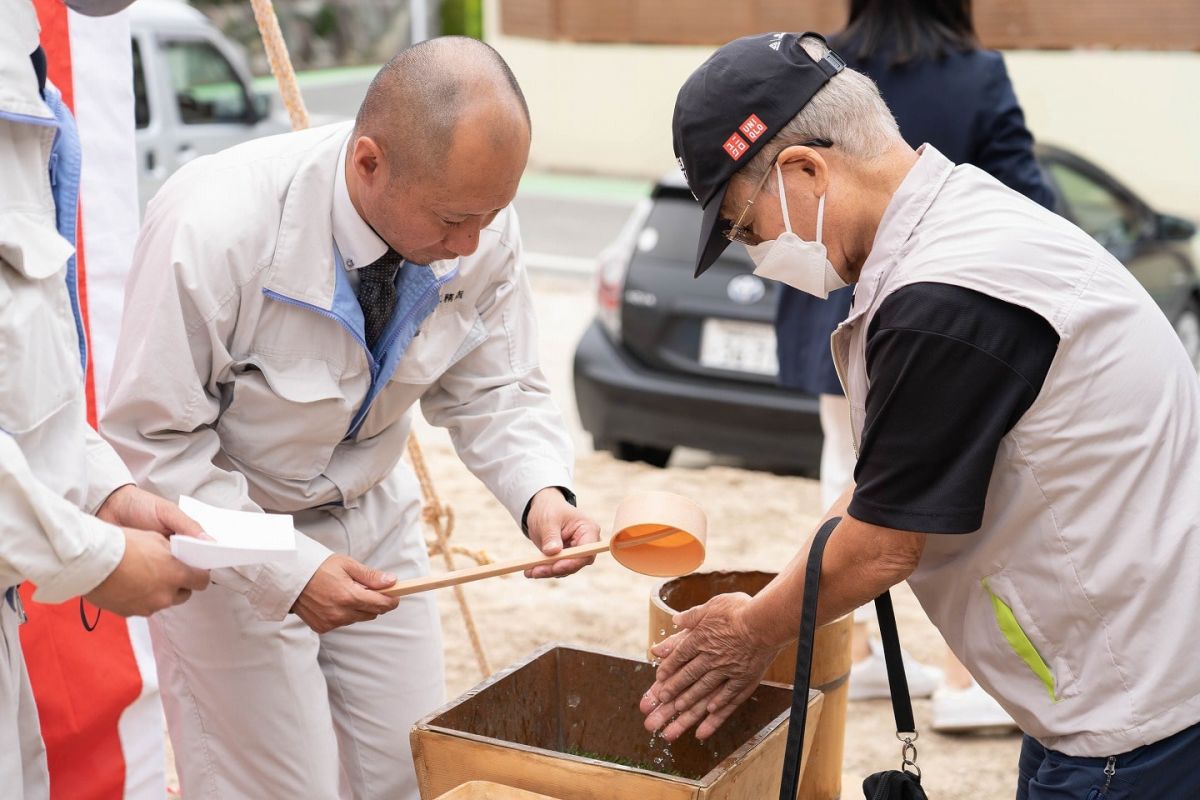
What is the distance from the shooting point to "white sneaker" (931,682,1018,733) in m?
3.81

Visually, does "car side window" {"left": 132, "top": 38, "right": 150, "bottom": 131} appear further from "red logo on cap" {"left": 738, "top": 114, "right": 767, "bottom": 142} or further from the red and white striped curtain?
"red logo on cap" {"left": 738, "top": 114, "right": 767, "bottom": 142}

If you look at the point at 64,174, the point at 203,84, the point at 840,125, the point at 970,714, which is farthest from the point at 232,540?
the point at 203,84

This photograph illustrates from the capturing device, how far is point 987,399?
1750mm

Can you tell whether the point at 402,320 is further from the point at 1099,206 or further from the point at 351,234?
the point at 1099,206

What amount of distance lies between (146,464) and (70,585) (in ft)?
1.66

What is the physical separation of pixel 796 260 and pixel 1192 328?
21.5ft

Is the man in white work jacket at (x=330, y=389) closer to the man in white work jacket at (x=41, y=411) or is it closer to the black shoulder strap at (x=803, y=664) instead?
the man in white work jacket at (x=41, y=411)

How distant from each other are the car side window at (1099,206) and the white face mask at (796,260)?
5533 millimetres

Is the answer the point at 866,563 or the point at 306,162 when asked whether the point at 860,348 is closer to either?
the point at 866,563

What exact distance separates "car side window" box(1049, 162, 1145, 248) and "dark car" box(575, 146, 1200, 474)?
1.19 metres

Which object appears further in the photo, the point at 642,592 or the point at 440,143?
the point at 642,592

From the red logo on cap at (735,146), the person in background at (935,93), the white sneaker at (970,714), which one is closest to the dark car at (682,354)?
the person in background at (935,93)

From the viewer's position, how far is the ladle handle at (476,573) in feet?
7.24

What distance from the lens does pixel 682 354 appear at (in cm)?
565
